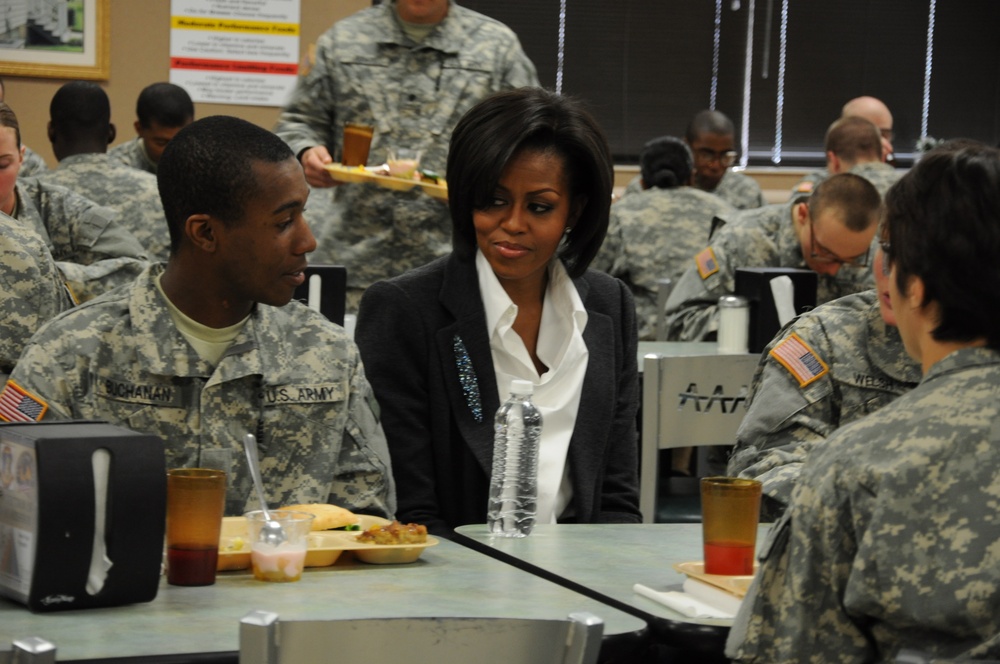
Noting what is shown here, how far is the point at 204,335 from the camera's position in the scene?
7.10 feet

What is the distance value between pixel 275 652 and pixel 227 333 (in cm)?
107

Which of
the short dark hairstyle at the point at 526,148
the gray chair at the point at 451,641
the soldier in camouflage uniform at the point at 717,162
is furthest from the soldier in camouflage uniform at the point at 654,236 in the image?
the gray chair at the point at 451,641

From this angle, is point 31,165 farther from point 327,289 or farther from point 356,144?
point 327,289

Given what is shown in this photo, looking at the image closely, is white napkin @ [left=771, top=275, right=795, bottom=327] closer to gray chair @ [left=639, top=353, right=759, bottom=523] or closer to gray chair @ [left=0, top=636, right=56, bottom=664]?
gray chair @ [left=639, top=353, right=759, bottom=523]

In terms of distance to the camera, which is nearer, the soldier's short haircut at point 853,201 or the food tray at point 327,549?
the food tray at point 327,549

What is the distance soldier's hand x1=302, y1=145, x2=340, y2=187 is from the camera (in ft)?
12.1

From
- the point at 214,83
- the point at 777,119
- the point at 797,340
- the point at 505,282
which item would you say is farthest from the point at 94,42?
the point at 797,340

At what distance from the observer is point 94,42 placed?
22.6 feet

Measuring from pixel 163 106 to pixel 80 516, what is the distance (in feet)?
15.1

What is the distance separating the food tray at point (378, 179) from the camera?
3.70m

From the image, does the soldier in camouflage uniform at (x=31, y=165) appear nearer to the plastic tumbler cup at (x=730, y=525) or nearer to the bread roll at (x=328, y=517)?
the bread roll at (x=328, y=517)

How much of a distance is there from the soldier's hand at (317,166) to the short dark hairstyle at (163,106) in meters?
2.35

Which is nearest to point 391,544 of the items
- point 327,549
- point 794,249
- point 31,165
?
point 327,549

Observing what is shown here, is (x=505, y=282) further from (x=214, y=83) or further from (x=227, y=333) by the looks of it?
(x=214, y=83)
